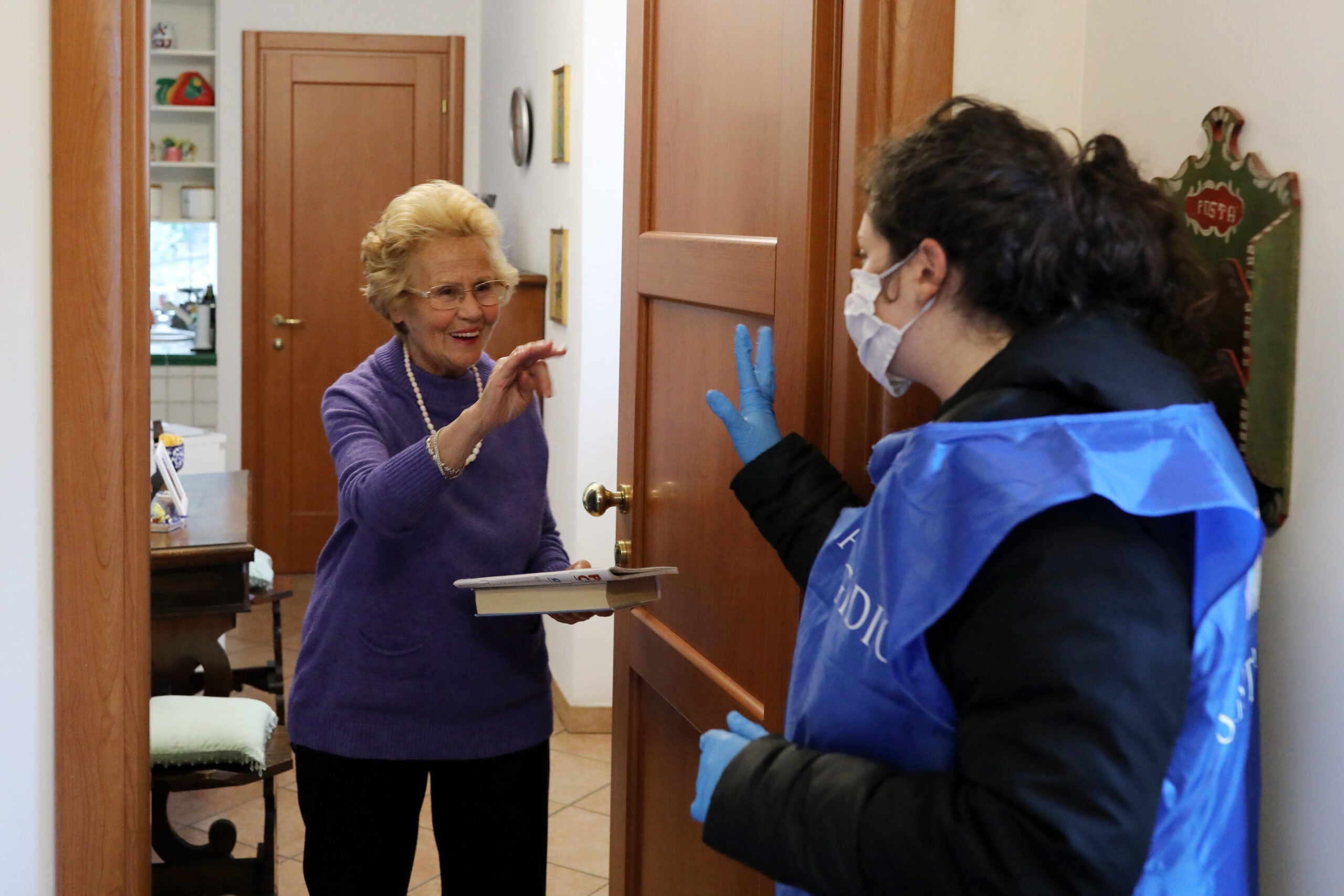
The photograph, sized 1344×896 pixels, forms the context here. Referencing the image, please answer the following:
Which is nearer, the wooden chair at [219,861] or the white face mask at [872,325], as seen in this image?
the white face mask at [872,325]

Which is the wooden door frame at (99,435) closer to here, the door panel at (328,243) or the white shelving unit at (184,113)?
the door panel at (328,243)

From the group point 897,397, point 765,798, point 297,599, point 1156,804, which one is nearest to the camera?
point 1156,804

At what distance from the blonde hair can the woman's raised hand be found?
276mm

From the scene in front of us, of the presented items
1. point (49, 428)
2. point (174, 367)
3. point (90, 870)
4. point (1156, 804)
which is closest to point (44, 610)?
point (49, 428)

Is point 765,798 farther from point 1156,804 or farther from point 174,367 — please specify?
point 174,367

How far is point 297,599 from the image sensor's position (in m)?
5.56

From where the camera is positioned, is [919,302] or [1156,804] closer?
[1156,804]

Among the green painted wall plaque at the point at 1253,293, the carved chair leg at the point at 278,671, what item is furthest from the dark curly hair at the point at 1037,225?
the carved chair leg at the point at 278,671

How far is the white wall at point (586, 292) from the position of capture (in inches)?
148

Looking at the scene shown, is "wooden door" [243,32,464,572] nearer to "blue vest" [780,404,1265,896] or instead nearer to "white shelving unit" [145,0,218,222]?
"white shelving unit" [145,0,218,222]

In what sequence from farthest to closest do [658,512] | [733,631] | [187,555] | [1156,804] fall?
[187,555], [658,512], [733,631], [1156,804]

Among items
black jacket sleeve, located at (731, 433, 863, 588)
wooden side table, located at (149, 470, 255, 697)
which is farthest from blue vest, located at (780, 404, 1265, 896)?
wooden side table, located at (149, 470, 255, 697)

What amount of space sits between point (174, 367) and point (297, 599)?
1214mm

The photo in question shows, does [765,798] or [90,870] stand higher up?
[765,798]
